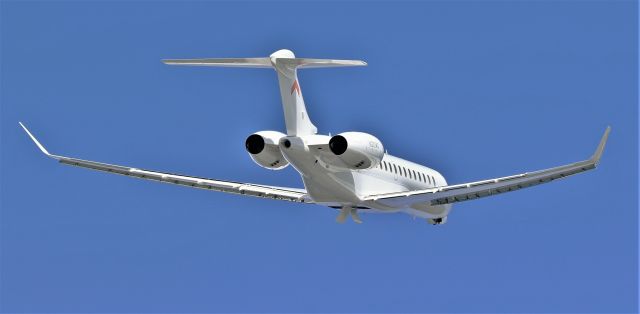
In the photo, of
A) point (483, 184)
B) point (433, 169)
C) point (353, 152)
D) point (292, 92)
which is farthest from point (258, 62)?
point (433, 169)

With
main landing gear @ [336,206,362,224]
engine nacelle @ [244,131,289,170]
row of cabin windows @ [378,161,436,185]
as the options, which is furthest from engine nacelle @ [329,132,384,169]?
row of cabin windows @ [378,161,436,185]

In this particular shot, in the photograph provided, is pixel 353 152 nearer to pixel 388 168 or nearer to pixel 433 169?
pixel 388 168

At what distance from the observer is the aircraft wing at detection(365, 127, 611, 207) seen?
173 feet

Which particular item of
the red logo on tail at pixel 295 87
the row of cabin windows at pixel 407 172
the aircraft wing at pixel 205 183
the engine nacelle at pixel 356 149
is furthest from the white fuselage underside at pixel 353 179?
the aircraft wing at pixel 205 183

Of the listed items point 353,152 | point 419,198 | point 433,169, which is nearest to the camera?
point 353,152

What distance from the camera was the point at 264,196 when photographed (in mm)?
60125

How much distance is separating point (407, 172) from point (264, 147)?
938 centimetres

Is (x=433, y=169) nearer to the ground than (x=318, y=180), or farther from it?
farther from it

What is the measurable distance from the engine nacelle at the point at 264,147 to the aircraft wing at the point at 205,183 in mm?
4527

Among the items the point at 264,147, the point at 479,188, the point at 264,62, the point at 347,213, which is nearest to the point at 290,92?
the point at 264,62

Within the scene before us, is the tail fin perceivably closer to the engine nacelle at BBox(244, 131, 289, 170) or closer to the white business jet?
the white business jet

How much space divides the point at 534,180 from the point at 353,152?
712 cm

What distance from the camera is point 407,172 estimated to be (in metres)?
61.9

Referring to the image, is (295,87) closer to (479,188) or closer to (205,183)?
(205,183)
